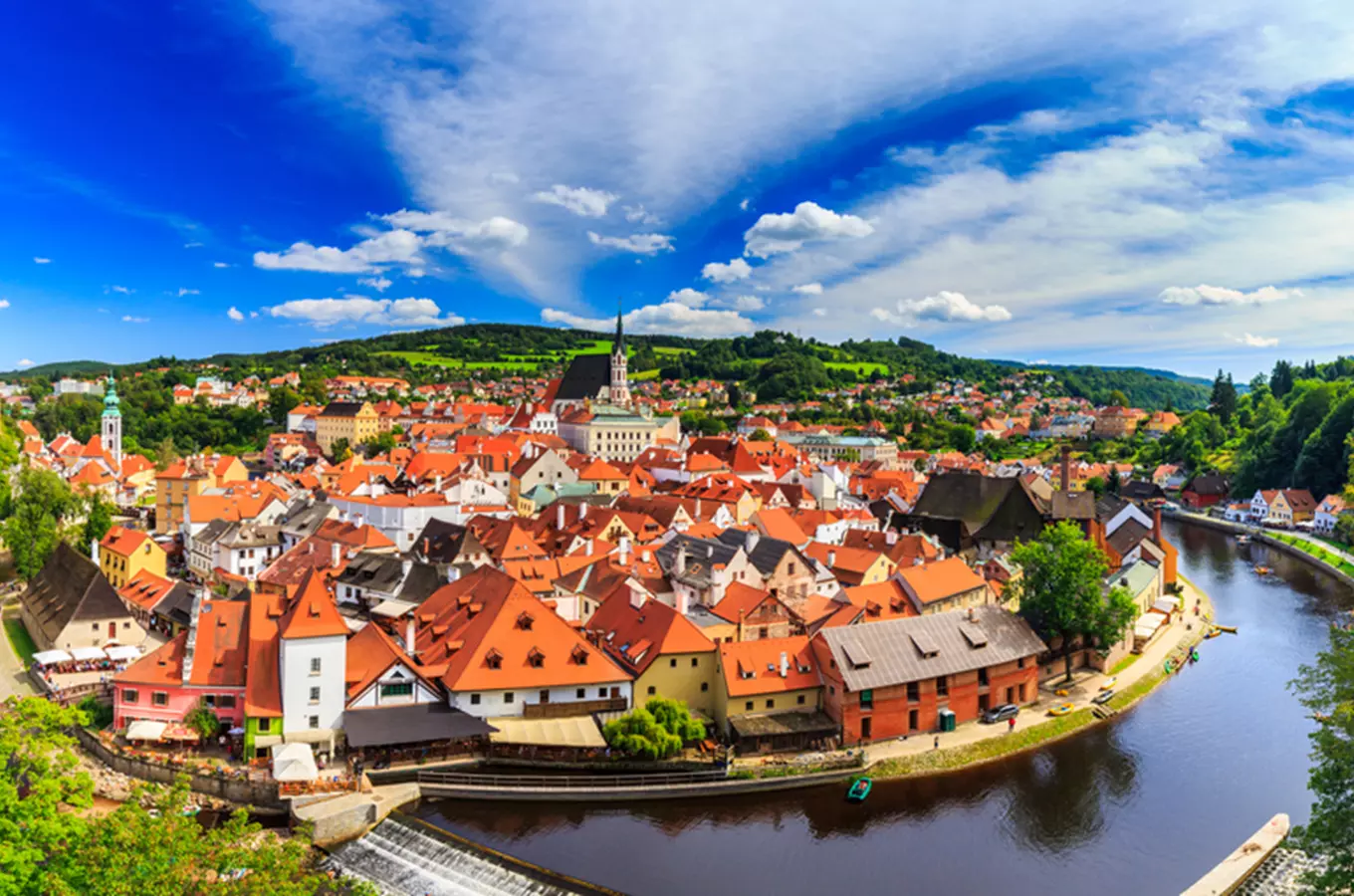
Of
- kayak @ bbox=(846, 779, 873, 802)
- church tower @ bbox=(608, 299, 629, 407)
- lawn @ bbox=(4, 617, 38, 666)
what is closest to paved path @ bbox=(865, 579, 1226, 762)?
kayak @ bbox=(846, 779, 873, 802)

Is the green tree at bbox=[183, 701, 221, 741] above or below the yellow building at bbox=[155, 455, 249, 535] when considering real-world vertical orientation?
below

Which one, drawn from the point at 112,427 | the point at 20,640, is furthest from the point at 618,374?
the point at 20,640

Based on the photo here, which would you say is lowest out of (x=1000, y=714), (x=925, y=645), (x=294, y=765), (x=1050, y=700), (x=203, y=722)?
(x=1050, y=700)

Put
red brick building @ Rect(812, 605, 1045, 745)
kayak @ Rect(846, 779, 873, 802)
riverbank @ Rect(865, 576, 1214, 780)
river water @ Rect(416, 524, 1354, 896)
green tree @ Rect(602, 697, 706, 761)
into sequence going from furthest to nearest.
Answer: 1. red brick building @ Rect(812, 605, 1045, 745)
2. riverbank @ Rect(865, 576, 1214, 780)
3. green tree @ Rect(602, 697, 706, 761)
4. kayak @ Rect(846, 779, 873, 802)
5. river water @ Rect(416, 524, 1354, 896)

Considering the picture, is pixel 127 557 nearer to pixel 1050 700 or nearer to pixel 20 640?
pixel 20 640

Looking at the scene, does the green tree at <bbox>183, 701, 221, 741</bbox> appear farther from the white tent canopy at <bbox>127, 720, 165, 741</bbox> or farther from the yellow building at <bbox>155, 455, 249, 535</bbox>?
the yellow building at <bbox>155, 455, 249, 535</bbox>

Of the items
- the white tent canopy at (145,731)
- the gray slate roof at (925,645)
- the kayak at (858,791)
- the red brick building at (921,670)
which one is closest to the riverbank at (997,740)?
the red brick building at (921,670)
